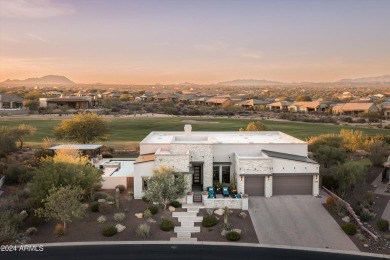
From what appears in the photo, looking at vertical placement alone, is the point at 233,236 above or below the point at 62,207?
below

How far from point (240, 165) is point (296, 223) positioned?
23.8ft

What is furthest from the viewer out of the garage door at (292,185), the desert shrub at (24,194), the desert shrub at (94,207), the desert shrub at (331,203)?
the garage door at (292,185)

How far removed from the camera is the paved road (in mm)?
20797

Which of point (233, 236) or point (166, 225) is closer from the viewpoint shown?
point (233, 236)

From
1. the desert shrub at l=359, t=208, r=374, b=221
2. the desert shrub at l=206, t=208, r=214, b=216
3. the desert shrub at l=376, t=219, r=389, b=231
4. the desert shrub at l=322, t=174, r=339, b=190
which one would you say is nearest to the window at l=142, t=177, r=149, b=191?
the desert shrub at l=206, t=208, r=214, b=216

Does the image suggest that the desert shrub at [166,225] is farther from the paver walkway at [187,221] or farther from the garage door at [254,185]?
the garage door at [254,185]

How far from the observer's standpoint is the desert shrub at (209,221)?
2509 cm

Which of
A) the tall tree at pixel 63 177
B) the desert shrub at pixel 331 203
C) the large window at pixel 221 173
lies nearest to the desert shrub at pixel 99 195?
the tall tree at pixel 63 177

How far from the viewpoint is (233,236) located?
23.0m

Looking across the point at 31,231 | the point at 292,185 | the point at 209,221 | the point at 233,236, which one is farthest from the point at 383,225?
the point at 31,231

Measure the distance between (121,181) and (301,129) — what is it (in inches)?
2097

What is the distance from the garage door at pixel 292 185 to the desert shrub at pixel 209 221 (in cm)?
836

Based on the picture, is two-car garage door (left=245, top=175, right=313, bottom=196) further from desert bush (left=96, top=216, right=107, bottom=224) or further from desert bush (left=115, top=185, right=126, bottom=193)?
desert bush (left=96, top=216, right=107, bottom=224)

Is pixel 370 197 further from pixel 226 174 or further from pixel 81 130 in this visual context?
Result: pixel 81 130
